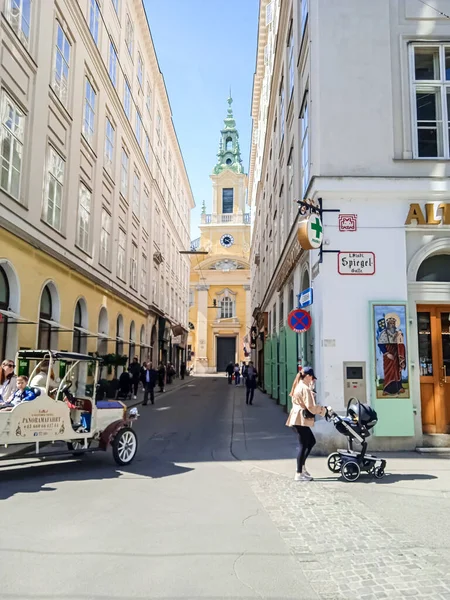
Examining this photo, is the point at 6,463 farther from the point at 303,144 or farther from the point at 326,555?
the point at 303,144

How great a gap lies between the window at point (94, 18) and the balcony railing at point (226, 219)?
4573 centimetres

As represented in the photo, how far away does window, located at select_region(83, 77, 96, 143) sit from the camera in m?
20.5

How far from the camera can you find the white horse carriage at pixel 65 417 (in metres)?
7.69

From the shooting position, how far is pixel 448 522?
5832 millimetres

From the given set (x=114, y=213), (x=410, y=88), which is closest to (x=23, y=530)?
(x=410, y=88)

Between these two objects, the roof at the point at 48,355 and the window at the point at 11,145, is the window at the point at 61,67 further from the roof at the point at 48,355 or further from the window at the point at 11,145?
the roof at the point at 48,355

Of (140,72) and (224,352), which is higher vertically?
(140,72)

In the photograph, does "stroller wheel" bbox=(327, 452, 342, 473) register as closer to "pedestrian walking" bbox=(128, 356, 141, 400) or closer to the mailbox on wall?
the mailbox on wall

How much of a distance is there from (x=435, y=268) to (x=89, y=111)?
16.0 meters

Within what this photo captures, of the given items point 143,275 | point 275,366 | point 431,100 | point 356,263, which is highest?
point 431,100

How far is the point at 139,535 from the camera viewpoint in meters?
5.24

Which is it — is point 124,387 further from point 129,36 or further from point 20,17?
point 129,36

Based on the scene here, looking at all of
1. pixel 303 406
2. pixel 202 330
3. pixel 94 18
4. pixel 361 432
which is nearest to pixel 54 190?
pixel 94 18

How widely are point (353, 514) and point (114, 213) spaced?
21.5 m
